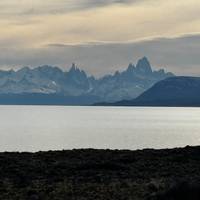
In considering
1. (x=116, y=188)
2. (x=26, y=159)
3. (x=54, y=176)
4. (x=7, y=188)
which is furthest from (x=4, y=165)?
(x=116, y=188)

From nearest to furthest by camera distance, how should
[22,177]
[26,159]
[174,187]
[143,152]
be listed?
[174,187] < [22,177] < [26,159] < [143,152]

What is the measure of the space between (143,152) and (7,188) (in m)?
12.4

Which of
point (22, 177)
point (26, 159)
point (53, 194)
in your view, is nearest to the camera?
point (53, 194)

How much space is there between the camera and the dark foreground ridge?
19562 millimetres

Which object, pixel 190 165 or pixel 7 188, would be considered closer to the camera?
pixel 7 188

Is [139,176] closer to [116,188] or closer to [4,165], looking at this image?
[116,188]

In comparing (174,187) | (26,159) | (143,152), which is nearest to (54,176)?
(26,159)

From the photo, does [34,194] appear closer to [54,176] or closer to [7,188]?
[7,188]

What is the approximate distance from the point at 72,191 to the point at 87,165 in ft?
20.4

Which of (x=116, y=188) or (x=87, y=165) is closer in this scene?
(x=116, y=188)

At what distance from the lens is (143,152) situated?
3198 centimetres

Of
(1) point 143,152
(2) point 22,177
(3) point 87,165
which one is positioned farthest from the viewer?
(1) point 143,152

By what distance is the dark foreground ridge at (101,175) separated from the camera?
1956 centimetres

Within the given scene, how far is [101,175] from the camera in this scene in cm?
2420
